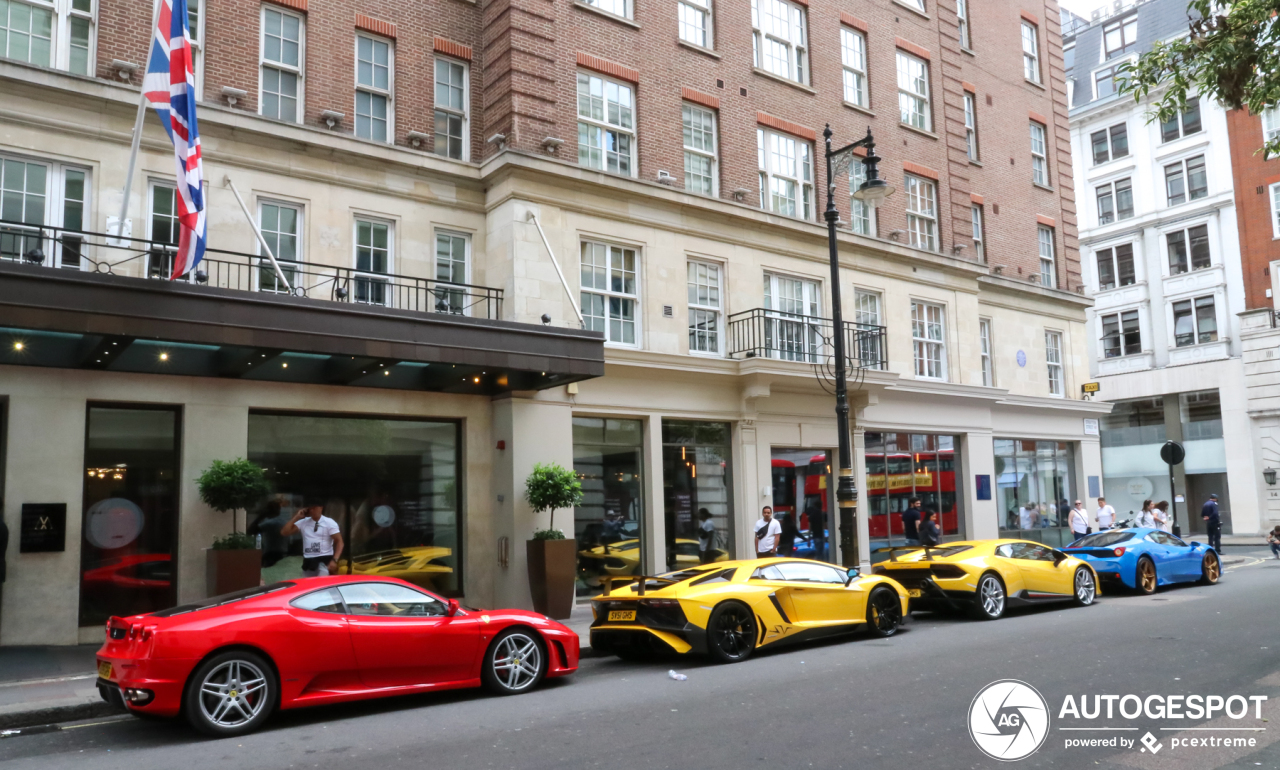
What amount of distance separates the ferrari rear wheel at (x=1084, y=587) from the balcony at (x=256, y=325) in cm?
864

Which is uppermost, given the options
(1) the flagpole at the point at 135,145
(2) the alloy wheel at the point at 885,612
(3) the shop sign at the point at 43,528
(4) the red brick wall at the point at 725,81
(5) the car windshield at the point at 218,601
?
(4) the red brick wall at the point at 725,81

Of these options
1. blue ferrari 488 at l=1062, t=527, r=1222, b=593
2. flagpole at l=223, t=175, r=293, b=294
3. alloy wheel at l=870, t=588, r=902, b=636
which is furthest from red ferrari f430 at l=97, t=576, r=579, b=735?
blue ferrari 488 at l=1062, t=527, r=1222, b=593

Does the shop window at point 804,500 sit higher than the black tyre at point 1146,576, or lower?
higher

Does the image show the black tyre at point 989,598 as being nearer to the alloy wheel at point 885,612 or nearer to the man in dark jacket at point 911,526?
the alloy wheel at point 885,612

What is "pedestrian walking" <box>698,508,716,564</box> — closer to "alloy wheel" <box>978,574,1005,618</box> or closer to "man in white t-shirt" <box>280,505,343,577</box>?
"alloy wheel" <box>978,574,1005,618</box>

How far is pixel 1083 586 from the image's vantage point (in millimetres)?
15859

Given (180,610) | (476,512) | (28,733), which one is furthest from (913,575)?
(28,733)

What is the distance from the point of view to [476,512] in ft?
52.9

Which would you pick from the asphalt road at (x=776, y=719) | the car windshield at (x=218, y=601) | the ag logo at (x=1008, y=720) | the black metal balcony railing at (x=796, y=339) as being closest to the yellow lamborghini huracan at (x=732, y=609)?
the asphalt road at (x=776, y=719)

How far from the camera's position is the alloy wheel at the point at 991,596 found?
14359mm

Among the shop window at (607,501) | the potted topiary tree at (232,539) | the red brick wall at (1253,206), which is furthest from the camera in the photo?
the red brick wall at (1253,206)

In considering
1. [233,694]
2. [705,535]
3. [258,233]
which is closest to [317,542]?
[258,233]

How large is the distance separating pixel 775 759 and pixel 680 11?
17151 millimetres

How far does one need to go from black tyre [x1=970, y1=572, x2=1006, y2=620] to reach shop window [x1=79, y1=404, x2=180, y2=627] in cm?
1156
